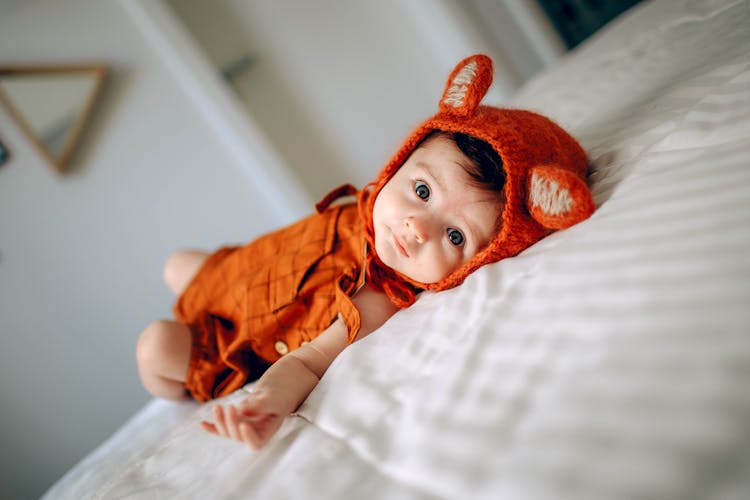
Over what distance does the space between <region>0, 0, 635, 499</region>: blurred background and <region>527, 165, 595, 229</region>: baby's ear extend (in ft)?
4.99

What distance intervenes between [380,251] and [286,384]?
0.98ft

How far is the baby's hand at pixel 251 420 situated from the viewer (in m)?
0.54

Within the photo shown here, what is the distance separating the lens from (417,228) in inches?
30.1

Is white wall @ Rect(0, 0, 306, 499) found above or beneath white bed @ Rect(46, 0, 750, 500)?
above

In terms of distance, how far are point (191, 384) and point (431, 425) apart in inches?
29.7

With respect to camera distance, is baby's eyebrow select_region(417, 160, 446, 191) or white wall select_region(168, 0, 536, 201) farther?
white wall select_region(168, 0, 536, 201)

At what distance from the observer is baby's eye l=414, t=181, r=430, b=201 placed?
82cm

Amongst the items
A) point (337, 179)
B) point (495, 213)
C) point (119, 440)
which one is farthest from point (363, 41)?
point (119, 440)

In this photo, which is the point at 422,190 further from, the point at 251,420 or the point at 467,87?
the point at 251,420

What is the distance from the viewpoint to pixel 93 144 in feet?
6.03

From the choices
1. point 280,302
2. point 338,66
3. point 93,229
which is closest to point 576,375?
point 280,302

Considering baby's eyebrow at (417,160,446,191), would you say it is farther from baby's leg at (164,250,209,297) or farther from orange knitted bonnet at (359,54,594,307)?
baby's leg at (164,250,209,297)

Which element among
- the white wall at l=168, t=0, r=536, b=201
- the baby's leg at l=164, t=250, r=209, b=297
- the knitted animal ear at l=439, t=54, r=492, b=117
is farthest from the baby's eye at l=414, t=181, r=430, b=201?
the white wall at l=168, t=0, r=536, b=201

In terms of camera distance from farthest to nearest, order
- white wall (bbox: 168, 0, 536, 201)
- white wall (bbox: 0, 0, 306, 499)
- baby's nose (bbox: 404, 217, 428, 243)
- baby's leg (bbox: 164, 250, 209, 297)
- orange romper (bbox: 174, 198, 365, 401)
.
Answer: white wall (bbox: 168, 0, 536, 201), white wall (bbox: 0, 0, 306, 499), baby's leg (bbox: 164, 250, 209, 297), orange romper (bbox: 174, 198, 365, 401), baby's nose (bbox: 404, 217, 428, 243)
